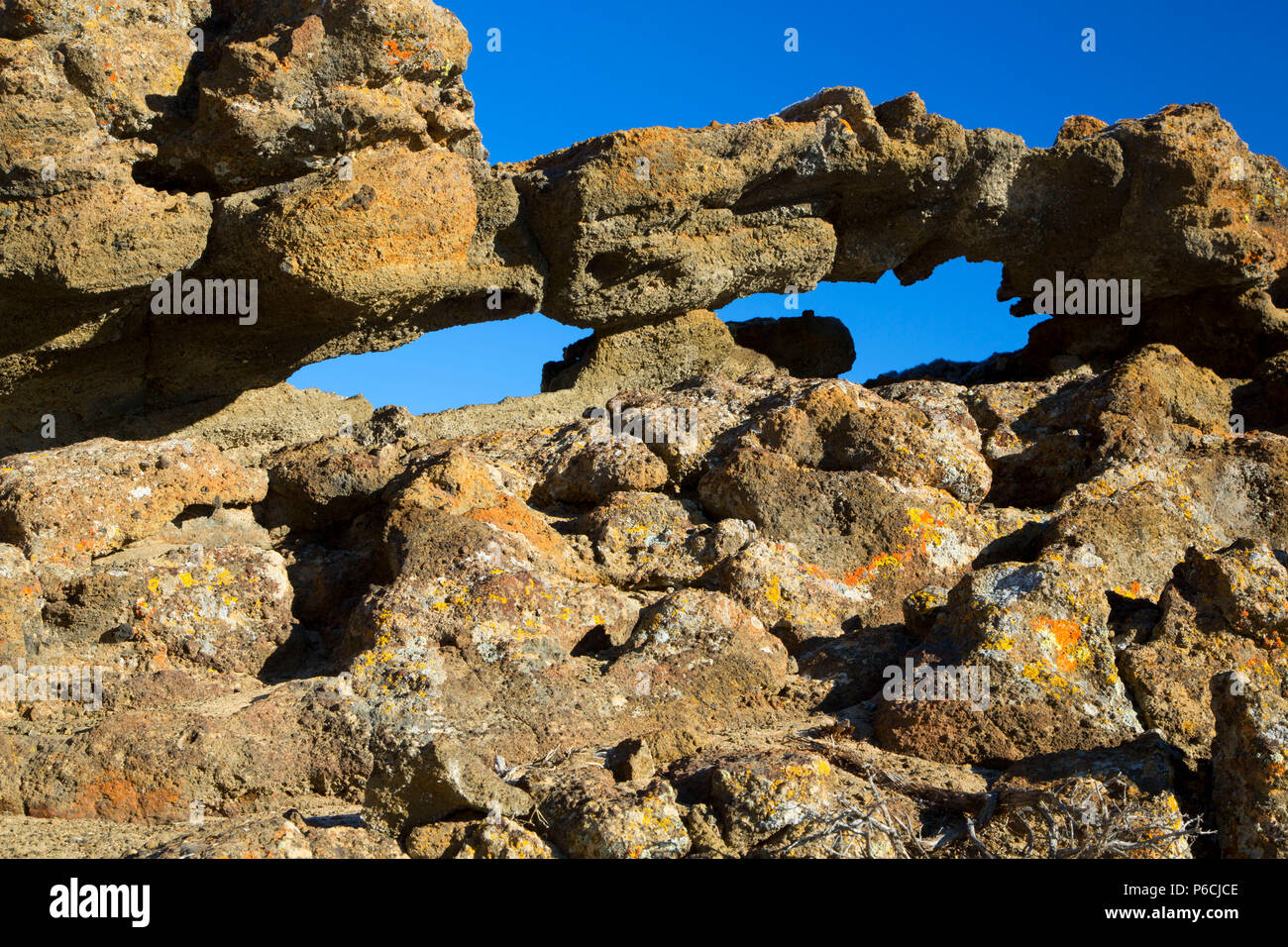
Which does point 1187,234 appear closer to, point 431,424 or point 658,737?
point 431,424

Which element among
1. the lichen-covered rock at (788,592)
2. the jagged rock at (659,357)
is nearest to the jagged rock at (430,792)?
the lichen-covered rock at (788,592)

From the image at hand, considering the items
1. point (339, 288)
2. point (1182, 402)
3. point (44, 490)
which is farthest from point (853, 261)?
point (44, 490)

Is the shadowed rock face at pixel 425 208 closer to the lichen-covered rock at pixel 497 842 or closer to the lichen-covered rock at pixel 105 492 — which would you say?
the lichen-covered rock at pixel 105 492

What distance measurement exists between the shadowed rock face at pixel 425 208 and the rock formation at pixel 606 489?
0.12 ft

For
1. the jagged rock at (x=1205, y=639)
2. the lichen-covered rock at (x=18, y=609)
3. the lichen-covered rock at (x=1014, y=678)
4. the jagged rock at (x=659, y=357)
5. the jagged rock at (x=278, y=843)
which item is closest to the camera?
the jagged rock at (x=278, y=843)

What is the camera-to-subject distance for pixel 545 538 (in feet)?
26.5

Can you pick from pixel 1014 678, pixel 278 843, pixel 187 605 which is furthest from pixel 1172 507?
pixel 187 605

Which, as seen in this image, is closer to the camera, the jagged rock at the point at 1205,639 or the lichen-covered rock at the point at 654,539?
the jagged rock at the point at 1205,639

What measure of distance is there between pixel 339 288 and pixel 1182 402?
22.2 ft

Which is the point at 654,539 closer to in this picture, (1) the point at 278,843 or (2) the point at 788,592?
(2) the point at 788,592

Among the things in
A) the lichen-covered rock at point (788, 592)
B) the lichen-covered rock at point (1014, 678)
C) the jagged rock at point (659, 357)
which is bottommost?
the lichen-covered rock at point (1014, 678)

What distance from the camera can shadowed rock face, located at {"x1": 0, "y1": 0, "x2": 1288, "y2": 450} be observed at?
9.98m

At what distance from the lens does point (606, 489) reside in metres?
8.86

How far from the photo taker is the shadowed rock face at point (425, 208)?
32.7ft
